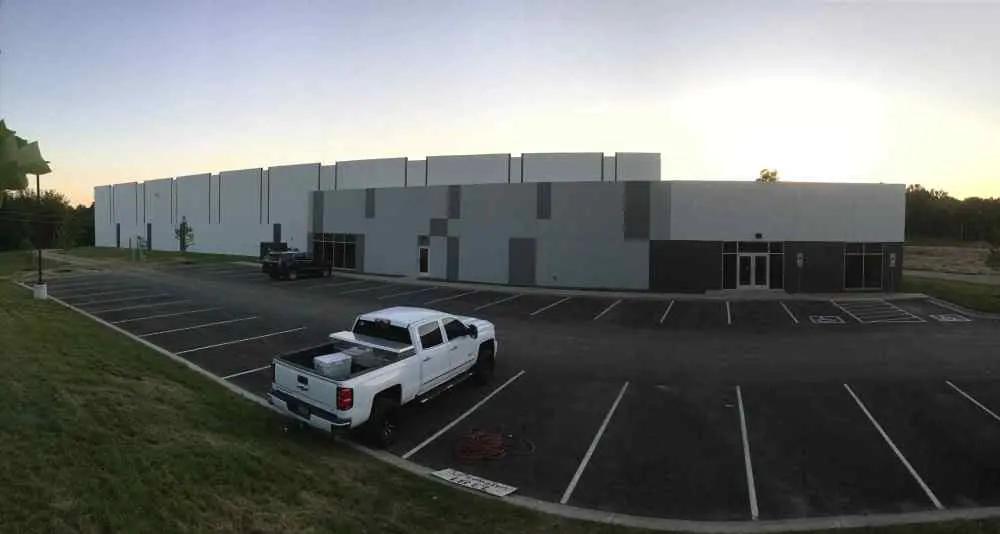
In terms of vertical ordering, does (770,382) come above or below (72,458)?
below

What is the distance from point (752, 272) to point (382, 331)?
26292 mm

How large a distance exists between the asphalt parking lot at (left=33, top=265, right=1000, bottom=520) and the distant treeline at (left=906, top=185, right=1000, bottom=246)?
92838mm

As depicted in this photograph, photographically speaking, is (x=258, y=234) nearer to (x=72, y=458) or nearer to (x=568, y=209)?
(x=568, y=209)

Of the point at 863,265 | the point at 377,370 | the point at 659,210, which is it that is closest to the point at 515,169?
the point at 659,210

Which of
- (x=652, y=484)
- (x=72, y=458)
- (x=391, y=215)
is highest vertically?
(x=391, y=215)

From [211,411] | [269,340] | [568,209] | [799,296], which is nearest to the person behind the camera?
[211,411]

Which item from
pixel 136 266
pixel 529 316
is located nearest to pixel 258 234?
pixel 136 266

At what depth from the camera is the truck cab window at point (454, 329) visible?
37.8ft

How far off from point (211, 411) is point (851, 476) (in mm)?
10019

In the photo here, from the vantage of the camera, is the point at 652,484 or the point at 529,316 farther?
the point at 529,316

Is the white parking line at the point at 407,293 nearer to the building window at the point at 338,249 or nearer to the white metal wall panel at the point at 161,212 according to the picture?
the building window at the point at 338,249

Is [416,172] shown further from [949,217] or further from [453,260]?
[949,217]

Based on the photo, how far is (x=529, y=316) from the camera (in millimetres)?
23141

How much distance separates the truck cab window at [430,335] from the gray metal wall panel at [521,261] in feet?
76.0
